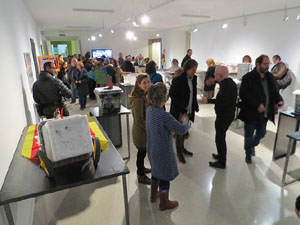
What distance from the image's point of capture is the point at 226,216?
2039 mm

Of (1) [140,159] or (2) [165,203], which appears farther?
(1) [140,159]

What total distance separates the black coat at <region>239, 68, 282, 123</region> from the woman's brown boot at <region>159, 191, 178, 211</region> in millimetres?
1523

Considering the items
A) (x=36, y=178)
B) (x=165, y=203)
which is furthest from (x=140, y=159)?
(x=36, y=178)

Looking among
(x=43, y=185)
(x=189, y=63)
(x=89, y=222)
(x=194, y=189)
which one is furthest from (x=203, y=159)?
(x=43, y=185)

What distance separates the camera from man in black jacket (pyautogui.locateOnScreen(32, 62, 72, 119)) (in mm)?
2879

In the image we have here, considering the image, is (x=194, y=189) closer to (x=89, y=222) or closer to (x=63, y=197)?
(x=89, y=222)

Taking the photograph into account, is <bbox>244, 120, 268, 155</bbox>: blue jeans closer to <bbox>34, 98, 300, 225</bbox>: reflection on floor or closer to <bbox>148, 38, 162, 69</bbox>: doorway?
<bbox>34, 98, 300, 225</bbox>: reflection on floor

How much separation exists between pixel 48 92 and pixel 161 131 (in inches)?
76.9

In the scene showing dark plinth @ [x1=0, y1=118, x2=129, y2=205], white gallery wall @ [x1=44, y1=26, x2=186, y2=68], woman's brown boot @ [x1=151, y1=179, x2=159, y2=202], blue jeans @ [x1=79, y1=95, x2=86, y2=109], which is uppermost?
white gallery wall @ [x1=44, y1=26, x2=186, y2=68]

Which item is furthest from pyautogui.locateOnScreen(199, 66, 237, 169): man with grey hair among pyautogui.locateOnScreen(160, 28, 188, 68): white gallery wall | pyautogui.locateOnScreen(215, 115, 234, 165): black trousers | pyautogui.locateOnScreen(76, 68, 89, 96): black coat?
pyautogui.locateOnScreen(160, 28, 188, 68): white gallery wall

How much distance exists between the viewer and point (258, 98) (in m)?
2.65

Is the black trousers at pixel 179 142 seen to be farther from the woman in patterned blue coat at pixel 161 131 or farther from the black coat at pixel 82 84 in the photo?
the black coat at pixel 82 84

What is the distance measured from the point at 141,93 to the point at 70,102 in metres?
5.02

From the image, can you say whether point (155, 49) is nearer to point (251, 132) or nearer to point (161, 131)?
point (251, 132)
